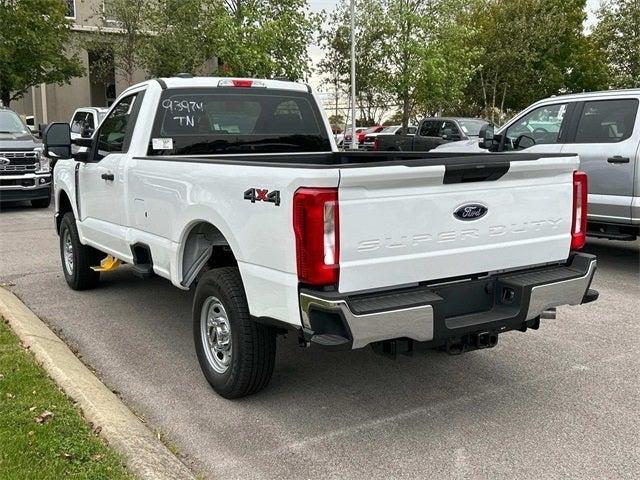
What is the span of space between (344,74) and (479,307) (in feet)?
85.1

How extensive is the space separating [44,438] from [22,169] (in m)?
11.6

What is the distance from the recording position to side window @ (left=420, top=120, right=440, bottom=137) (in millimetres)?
19281

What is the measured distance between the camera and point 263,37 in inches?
818

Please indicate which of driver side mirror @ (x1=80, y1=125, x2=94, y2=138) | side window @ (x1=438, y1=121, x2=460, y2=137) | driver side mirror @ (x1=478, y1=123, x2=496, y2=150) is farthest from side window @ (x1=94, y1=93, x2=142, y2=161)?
side window @ (x1=438, y1=121, x2=460, y2=137)

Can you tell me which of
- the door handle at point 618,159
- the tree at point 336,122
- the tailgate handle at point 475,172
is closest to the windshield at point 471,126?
the door handle at point 618,159

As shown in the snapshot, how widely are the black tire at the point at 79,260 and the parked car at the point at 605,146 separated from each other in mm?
5563

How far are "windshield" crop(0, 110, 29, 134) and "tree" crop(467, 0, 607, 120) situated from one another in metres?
17.5

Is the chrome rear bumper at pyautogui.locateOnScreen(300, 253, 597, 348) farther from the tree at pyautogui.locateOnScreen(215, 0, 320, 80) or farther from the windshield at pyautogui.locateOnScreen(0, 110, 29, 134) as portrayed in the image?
the tree at pyautogui.locateOnScreen(215, 0, 320, 80)

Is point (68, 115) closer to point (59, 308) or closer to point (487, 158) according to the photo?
point (59, 308)

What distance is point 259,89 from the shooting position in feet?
19.4

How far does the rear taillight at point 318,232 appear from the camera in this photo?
10.8ft

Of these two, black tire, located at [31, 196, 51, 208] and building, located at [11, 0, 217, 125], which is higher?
building, located at [11, 0, 217, 125]

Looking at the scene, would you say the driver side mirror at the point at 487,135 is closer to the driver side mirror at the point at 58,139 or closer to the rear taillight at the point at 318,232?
the driver side mirror at the point at 58,139

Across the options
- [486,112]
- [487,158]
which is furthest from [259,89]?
[486,112]
